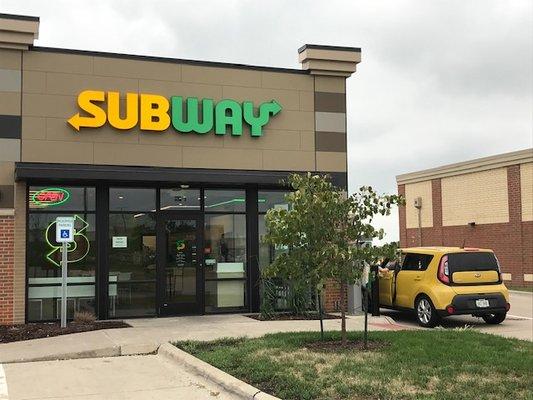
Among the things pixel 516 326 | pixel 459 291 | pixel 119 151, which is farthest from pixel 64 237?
pixel 516 326

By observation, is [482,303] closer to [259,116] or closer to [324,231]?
[324,231]

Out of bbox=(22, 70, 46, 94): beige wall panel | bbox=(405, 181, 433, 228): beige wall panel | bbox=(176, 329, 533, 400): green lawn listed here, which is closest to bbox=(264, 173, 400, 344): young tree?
bbox=(176, 329, 533, 400): green lawn

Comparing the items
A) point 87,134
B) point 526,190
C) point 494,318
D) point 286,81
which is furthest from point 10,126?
point 526,190

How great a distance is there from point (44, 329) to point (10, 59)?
5769 millimetres

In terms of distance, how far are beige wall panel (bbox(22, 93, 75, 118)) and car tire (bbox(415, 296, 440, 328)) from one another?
870 cm

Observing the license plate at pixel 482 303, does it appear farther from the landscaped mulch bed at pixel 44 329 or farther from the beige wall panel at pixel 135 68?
the beige wall panel at pixel 135 68

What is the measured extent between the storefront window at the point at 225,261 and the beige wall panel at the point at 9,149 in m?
4.38

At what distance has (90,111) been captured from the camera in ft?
44.1

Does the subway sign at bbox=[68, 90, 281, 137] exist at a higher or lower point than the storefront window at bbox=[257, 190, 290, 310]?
higher

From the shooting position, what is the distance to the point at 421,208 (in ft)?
108

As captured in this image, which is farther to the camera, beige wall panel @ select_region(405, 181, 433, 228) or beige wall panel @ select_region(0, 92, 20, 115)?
beige wall panel @ select_region(405, 181, 433, 228)

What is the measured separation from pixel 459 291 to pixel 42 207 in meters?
9.13

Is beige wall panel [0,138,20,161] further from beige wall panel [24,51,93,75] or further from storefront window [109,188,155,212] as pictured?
storefront window [109,188,155,212]

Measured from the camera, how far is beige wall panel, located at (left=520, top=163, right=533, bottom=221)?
25.7m
